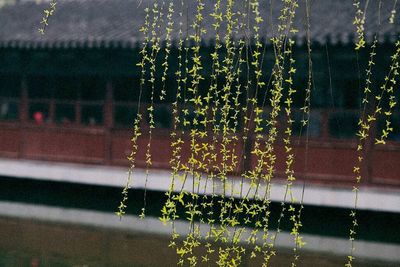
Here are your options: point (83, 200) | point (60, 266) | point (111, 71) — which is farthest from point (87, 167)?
point (60, 266)

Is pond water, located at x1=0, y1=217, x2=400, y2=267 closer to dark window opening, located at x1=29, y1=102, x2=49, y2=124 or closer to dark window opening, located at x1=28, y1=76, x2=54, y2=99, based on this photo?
dark window opening, located at x1=29, y1=102, x2=49, y2=124

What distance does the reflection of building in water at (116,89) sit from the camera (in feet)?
30.1

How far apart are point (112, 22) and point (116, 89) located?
151cm

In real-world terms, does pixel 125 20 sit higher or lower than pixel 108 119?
higher

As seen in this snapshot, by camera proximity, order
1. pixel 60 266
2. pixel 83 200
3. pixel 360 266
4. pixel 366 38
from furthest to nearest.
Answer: pixel 83 200 → pixel 366 38 → pixel 360 266 → pixel 60 266

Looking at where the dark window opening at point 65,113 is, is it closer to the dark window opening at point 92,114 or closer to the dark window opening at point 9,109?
the dark window opening at point 92,114

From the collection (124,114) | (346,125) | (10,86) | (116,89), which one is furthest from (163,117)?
(10,86)

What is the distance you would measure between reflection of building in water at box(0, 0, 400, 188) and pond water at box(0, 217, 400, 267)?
98.8 inches

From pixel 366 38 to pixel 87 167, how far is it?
5437 millimetres

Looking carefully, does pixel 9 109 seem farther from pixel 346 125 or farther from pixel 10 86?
pixel 346 125

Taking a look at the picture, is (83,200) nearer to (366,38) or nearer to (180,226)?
(180,226)

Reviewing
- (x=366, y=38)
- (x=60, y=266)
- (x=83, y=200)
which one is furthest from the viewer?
(x=83, y=200)

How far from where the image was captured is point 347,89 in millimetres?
9250

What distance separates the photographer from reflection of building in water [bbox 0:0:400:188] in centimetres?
918
